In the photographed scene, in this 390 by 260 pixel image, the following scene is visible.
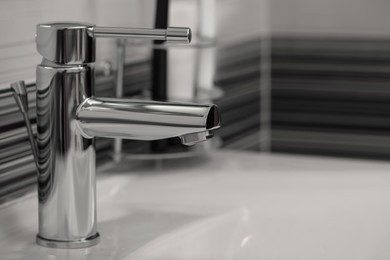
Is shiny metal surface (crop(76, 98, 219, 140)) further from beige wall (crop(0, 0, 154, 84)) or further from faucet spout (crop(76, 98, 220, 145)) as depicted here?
Result: beige wall (crop(0, 0, 154, 84))

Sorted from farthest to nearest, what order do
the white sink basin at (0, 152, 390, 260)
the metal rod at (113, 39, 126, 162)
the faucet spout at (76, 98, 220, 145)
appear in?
the metal rod at (113, 39, 126, 162)
the white sink basin at (0, 152, 390, 260)
the faucet spout at (76, 98, 220, 145)

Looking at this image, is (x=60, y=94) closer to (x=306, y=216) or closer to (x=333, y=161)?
(x=306, y=216)

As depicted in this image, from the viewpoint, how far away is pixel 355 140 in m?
1.35

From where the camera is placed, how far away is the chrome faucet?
0.71 metres

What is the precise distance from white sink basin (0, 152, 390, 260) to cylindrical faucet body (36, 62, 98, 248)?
2 cm

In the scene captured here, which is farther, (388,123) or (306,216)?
(388,123)

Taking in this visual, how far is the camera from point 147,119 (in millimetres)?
715

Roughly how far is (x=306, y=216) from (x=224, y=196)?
0.10 meters

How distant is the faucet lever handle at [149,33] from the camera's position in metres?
0.71

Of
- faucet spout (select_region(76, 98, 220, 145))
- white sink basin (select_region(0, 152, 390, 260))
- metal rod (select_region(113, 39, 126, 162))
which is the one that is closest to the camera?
faucet spout (select_region(76, 98, 220, 145))

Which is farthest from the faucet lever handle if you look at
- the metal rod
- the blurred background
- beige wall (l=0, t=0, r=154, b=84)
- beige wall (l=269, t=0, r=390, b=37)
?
beige wall (l=269, t=0, r=390, b=37)

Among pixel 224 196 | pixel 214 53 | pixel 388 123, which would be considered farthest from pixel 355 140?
pixel 224 196

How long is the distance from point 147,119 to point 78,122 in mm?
69

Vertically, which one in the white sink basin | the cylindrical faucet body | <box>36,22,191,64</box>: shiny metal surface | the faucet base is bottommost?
the white sink basin
